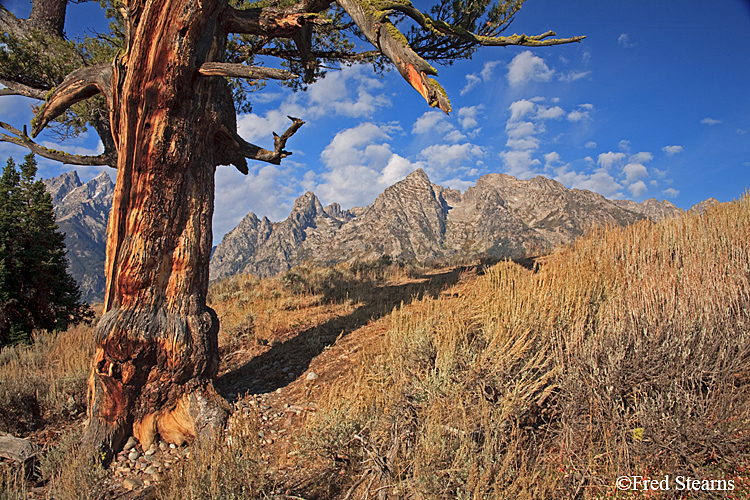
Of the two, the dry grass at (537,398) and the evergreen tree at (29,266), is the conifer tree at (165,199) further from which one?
the evergreen tree at (29,266)

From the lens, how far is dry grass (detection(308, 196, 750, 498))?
2453 millimetres

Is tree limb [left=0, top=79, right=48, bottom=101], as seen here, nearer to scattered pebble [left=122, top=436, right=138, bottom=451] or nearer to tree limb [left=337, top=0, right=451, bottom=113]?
tree limb [left=337, top=0, right=451, bottom=113]

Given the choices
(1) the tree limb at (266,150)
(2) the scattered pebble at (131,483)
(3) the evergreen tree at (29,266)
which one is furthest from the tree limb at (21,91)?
(2) the scattered pebble at (131,483)

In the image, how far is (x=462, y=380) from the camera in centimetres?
317

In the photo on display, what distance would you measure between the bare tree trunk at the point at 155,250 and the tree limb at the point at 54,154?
2046 millimetres

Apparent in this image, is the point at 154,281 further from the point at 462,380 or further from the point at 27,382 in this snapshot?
the point at 462,380

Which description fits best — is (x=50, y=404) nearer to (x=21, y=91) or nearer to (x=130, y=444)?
(x=130, y=444)

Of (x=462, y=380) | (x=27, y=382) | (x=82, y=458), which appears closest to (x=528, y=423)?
(x=462, y=380)

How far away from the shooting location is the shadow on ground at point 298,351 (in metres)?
4.96

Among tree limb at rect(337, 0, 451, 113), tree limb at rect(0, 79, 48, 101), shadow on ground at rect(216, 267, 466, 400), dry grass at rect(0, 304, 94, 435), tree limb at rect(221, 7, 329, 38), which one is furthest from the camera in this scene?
tree limb at rect(0, 79, 48, 101)

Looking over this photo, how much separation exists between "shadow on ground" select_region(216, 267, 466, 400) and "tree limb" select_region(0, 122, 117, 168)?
3.83 m

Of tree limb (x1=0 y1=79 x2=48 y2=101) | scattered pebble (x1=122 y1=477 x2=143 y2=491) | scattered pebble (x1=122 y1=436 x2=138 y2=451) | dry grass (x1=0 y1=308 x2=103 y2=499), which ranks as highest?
tree limb (x1=0 y1=79 x2=48 y2=101)

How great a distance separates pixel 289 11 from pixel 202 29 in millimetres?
1097

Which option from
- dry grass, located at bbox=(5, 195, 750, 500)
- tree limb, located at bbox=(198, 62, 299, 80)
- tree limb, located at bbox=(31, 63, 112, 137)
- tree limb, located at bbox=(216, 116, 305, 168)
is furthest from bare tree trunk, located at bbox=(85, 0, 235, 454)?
tree limb, located at bbox=(216, 116, 305, 168)
